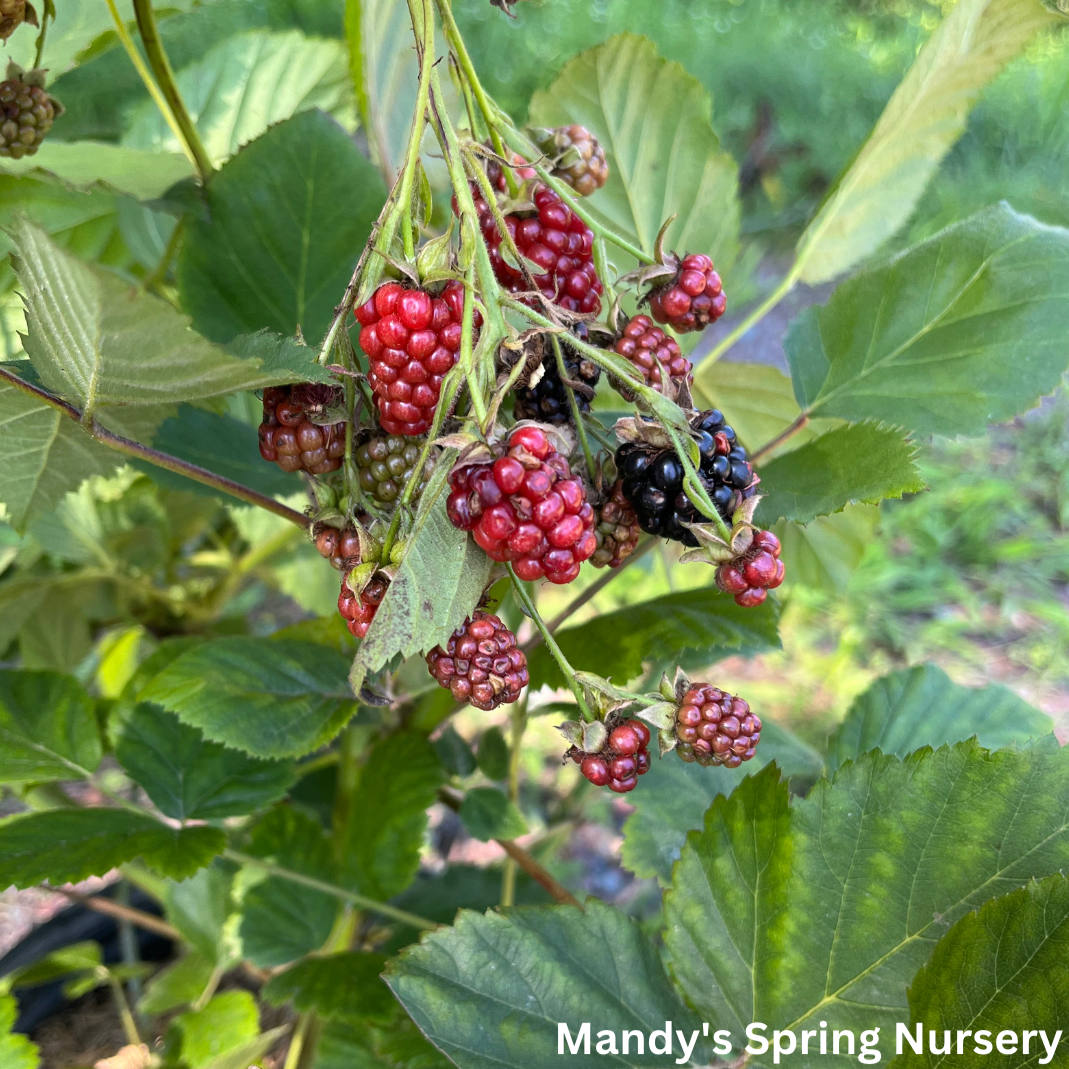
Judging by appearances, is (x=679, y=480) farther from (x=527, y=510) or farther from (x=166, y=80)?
(x=166, y=80)

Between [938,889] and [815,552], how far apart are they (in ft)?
1.13

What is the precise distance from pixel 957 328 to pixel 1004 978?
13.4 inches

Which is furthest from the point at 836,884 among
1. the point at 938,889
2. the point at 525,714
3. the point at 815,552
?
the point at 815,552

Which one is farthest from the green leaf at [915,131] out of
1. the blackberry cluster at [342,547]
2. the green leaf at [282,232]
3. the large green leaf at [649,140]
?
the blackberry cluster at [342,547]

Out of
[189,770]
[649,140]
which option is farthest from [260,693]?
[649,140]

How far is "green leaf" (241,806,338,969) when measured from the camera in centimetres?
68

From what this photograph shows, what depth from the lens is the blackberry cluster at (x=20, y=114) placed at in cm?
48

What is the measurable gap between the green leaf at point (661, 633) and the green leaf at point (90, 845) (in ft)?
0.78

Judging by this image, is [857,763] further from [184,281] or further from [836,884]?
[184,281]

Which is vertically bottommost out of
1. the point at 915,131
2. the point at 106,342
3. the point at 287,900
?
the point at 287,900

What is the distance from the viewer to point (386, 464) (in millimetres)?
395

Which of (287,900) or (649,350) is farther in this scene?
(287,900)

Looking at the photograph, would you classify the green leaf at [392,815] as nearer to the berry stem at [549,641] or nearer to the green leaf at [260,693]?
the green leaf at [260,693]

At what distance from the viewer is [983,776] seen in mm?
424
